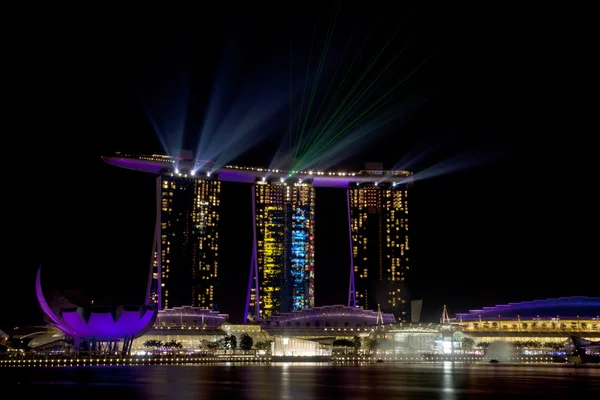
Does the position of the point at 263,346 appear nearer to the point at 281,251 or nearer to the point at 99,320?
the point at 99,320

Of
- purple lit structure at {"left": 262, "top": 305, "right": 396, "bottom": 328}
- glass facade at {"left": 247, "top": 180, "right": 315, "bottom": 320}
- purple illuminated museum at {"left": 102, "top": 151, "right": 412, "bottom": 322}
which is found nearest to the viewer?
purple lit structure at {"left": 262, "top": 305, "right": 396, "bottom": 328}

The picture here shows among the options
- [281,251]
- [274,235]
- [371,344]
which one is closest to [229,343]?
[371,344]

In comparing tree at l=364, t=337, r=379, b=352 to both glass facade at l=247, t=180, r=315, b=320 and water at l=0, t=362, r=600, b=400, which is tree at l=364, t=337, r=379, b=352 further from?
water at l=0, t=362, r=600, b=400

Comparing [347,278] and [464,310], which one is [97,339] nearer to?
[347,278]

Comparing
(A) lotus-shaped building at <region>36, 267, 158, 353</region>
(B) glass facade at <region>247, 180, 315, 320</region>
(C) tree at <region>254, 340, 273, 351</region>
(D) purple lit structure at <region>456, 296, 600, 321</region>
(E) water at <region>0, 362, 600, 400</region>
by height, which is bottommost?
(E) water at <region>0, 362, 600, 400</region>

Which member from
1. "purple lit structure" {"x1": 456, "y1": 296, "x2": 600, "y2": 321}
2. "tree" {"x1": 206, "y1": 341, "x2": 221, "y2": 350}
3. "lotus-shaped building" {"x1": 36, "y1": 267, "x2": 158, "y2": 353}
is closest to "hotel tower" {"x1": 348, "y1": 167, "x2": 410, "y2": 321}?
"purple lit structure" {"x1": 456, "y1": 296, "x2": 600, "y2": 321}

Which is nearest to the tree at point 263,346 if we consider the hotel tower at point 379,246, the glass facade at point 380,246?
the hotel tower at point 379,246
